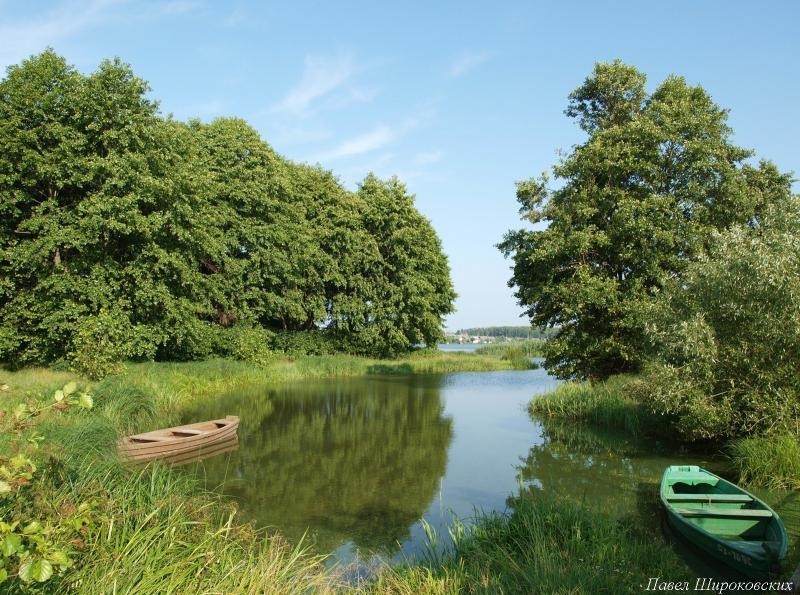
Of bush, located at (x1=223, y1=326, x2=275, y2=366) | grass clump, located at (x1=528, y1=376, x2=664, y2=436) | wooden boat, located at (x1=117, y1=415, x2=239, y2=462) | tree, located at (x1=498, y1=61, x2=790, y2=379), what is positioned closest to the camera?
wooden boat, located at (x1=117, y1=415, x2=239, y2=462)

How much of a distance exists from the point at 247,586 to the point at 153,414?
1370 centimetres

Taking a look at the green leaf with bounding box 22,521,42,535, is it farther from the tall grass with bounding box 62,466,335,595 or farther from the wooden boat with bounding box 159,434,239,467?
the wooden boat with bounding box 159,434,239,467

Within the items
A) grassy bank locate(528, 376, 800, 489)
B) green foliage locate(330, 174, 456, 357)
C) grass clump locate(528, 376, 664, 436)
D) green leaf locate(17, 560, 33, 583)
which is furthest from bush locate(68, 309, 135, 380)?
green foliage locate(330, 174, 456, 357)

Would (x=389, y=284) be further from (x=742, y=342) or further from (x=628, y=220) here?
(x=742, y=342)

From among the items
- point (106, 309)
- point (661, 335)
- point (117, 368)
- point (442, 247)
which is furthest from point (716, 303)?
point (442, 247)

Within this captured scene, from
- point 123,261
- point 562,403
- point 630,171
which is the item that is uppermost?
point 630,171

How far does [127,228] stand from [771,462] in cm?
2413

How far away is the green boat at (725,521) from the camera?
7029 mm

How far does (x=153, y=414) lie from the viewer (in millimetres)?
17828

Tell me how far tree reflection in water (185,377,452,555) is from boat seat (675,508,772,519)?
4.54 meters

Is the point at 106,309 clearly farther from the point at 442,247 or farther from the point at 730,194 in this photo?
the point at 442,247

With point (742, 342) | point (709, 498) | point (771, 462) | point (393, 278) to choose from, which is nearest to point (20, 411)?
point (709, 498)

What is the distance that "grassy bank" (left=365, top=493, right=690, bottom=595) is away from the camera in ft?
19.8

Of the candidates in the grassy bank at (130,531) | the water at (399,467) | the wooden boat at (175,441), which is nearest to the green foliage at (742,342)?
the water at (399,467)
